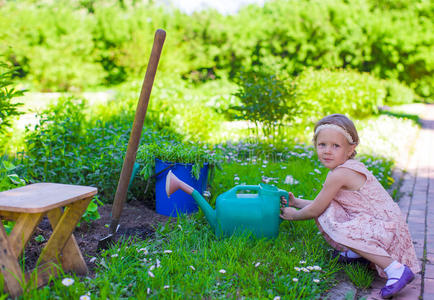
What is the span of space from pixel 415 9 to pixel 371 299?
47.1 feet

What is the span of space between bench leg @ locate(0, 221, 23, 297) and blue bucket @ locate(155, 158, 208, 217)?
4.02ft

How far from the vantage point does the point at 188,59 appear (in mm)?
13086

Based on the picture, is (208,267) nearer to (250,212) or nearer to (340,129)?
(250,212)

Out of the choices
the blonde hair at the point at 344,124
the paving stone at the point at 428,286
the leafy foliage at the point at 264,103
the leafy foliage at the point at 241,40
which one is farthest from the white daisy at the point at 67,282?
the leafy foliage at the point at 241,40

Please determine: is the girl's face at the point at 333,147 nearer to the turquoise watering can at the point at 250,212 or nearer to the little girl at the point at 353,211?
the little girl at the point at 353,211

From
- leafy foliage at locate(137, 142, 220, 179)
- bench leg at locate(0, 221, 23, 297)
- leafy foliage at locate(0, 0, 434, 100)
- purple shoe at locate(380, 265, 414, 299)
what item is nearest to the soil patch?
leafy foliage at locate(137, 142, 220, 179)

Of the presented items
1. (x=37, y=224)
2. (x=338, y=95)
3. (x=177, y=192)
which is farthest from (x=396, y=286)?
(x=338, y=95)

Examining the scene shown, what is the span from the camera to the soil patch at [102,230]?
211 cm

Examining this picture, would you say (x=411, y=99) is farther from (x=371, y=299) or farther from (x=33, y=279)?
(x=33, y=279)

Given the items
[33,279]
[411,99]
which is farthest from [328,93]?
[411,99]

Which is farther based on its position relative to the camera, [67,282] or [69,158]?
[69,158]

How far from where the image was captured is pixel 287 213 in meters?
2.33

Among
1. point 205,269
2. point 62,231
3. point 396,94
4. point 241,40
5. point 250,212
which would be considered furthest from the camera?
point 241,40

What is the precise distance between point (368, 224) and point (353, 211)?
0.42ft
